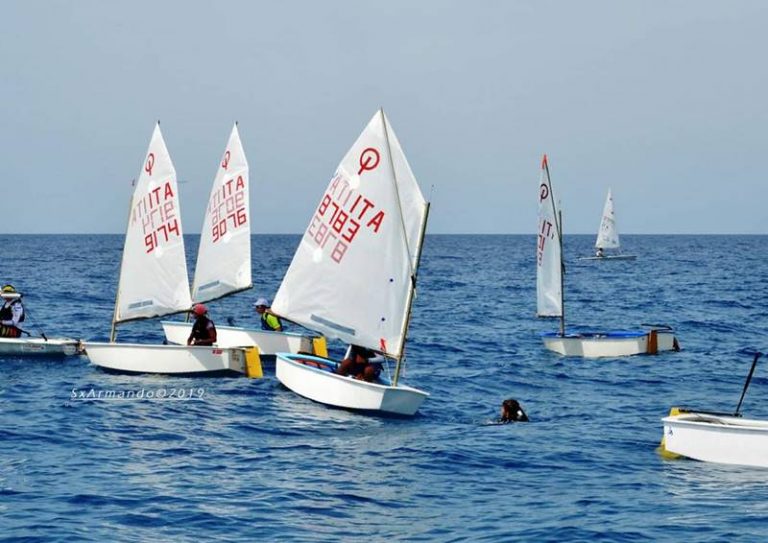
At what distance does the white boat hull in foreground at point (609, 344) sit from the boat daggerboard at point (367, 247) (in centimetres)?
1451

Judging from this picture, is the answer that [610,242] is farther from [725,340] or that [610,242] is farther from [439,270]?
[725,340]

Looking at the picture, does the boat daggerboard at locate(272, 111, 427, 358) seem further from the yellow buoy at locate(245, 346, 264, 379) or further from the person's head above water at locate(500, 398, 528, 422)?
the yellow buoy at locate(245, 346, 264, 379)

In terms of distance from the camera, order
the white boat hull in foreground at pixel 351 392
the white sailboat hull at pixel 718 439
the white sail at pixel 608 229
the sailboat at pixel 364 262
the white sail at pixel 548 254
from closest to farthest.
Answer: the white sailboat hull at pixel 718 439
the white boat hull in foreground at pixel 351 392
the sailboat at pixel 364 262
the white sail at pixel 548 254
the white sail at pixel 608 229

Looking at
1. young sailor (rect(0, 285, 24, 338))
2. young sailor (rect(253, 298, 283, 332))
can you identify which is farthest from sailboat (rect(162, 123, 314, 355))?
young sailor (rect(0, 285, 24, 338))

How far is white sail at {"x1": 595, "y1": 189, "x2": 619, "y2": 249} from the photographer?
138 m

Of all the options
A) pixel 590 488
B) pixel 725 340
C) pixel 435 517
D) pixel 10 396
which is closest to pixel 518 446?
pixel 590 488

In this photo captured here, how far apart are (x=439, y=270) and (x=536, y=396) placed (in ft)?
309

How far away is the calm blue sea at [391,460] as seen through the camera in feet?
55.5

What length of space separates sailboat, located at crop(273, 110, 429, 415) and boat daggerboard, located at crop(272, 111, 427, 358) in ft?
0.09

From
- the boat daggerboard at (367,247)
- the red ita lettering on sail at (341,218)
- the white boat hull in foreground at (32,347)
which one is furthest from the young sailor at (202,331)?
the white boat hull in foreground at (32,347)

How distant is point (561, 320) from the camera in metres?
41.5

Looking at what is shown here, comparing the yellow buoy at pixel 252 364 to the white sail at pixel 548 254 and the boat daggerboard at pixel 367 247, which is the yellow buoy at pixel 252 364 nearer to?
the boat daggerboard at pixel 367 247

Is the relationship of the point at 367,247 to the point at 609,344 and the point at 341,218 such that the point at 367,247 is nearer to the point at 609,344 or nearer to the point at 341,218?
the point at 341,218

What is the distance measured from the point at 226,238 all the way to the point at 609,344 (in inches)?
598
